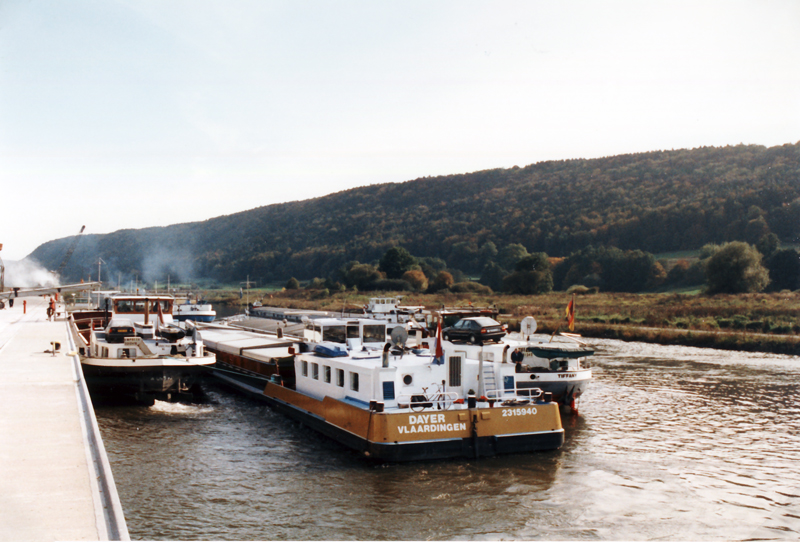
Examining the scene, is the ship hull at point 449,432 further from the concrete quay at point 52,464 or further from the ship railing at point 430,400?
the concrete quay at point 52,464

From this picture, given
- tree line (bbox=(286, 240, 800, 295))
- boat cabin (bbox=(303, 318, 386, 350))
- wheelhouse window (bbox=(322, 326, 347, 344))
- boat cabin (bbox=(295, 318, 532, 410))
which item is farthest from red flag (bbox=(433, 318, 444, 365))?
tree line (bbox=(286, 240, 800, 295))

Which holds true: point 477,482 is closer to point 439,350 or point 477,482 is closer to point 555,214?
point 439,350

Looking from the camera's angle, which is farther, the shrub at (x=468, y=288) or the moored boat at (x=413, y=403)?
the shrub at (x=468, y=288)

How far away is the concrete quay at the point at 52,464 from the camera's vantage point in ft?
31.8

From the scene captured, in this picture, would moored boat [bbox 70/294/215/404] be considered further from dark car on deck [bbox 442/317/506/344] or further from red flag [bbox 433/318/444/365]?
red flag [bbox 433/318/444/365]

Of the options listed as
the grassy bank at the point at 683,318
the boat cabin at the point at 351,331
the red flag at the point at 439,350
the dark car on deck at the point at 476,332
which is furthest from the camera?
the grassy bank at the point at 683,318

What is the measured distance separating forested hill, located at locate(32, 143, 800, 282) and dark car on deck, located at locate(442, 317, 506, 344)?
94.7 metres

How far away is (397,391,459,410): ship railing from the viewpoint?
18.4m

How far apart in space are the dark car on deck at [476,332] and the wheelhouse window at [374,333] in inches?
96.7

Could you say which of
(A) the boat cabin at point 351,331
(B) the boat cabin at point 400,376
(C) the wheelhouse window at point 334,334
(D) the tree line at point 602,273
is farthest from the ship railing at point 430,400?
(D) the tree line at point 602,273

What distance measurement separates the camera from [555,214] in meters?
141

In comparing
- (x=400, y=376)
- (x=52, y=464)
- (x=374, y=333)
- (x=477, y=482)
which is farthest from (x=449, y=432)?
(x=52, y=464)

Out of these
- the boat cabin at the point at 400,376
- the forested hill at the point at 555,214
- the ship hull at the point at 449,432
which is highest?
the forested hill at the point at 555,214

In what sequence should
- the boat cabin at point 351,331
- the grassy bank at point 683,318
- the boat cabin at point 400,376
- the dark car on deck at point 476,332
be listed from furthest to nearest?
1. the grassy bank at point 683,318
2. the boat cabin at point 351,331
3. the dark car on deck at point 476,332
4. the boat cabin at point 400,376
